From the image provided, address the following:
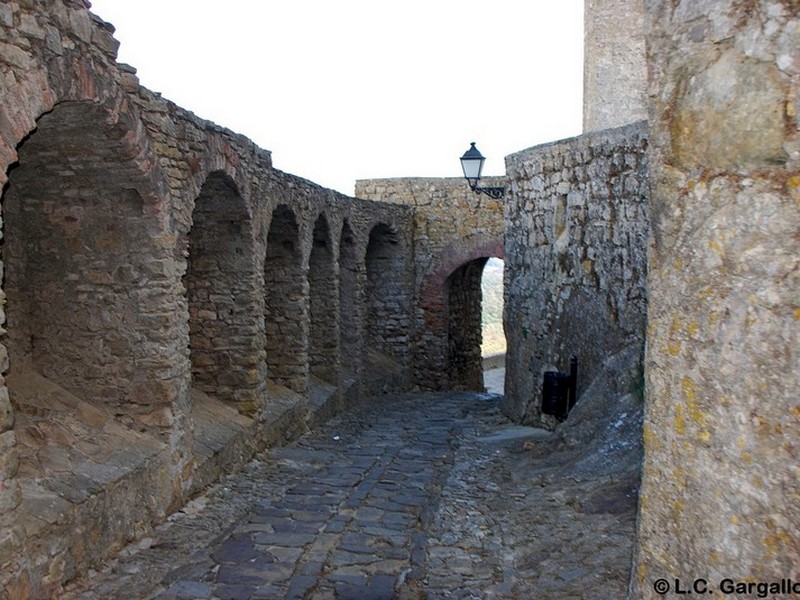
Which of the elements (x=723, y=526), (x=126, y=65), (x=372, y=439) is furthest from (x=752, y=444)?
(x=372, y=439)

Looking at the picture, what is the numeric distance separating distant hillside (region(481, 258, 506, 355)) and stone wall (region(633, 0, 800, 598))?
2613 cm

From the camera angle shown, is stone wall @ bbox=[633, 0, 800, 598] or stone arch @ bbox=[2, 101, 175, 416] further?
stone arch @ bbox=[2, 101, 175, 416]

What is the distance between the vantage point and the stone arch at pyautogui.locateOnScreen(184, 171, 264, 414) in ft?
25.9

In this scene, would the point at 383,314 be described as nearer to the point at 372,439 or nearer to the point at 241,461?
the point at 372,439

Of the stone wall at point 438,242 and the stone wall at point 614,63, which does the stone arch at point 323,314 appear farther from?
the stone wall at point 614,63

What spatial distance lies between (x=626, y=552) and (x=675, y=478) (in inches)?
110

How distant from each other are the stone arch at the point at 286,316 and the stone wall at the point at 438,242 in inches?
263

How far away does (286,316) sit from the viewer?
995 cm

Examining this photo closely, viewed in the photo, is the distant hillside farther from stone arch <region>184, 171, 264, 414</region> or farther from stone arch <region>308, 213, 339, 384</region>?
stone arch <region>184, 171, 264, 414</region>

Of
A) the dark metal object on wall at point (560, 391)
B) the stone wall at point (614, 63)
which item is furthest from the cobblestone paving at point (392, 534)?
the stone wall at point (614, 63)

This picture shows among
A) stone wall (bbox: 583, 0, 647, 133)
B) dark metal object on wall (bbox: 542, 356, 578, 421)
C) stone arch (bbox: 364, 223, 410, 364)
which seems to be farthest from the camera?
stone arch (bbox: 364, 223, 410, 364)

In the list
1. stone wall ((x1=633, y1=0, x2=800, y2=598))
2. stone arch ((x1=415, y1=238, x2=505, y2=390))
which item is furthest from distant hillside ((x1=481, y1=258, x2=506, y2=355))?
stone wall ((x1=633, y1=0, x2=800, y2=598))

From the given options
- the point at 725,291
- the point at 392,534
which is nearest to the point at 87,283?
the point at 392,534

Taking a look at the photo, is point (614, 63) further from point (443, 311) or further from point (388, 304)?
point (388, 304)
